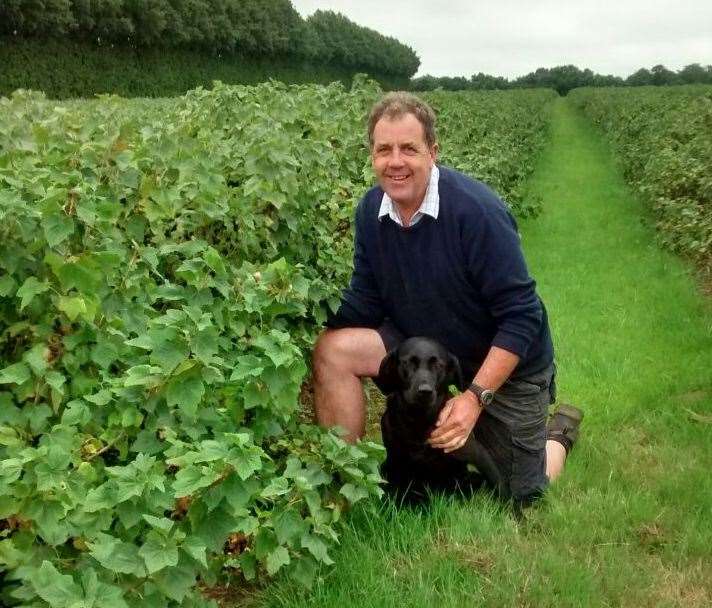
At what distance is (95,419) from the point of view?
2.87 meters

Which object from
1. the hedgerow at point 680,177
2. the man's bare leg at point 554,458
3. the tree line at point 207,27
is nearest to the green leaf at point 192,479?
the man's bare leg at point 554,458

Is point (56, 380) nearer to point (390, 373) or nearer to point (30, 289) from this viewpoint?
point (30, 289)

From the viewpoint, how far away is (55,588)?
221 cm

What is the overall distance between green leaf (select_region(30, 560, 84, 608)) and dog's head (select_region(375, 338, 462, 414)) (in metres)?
1.71

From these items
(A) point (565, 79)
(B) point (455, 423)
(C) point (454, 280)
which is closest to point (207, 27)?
(C) point (454, 280)

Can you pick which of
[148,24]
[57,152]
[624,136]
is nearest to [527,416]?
[57,152]

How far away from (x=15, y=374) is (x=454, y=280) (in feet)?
6.41

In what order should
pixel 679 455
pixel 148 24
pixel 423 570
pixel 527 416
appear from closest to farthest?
pixel 423 570, pixel 527 416, pixel 679 455, pixel 148 24

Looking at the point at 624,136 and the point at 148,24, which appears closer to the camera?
the point at 624,136

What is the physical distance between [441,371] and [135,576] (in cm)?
169

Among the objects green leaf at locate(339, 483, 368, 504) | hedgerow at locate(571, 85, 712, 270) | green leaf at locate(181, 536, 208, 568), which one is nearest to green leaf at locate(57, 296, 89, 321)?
green leaf at locate(181, 536, 208, 568)

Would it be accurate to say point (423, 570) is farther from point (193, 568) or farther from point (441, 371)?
point (193, 568)

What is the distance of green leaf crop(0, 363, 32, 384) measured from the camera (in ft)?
8.78

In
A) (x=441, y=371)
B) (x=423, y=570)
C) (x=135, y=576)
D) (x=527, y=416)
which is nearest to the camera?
(x=135, y=576)
